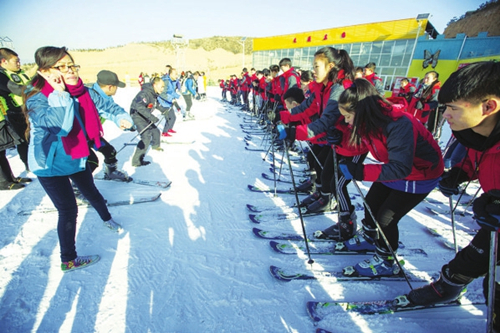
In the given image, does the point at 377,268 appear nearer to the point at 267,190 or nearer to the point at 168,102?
the point at 267,190

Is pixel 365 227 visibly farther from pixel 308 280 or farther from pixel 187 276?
pixel 187 276

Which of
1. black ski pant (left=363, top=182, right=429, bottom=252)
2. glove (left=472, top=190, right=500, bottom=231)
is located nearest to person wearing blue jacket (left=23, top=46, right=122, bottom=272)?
black ski pant (left=363, top=182, right=429, bottom=252)

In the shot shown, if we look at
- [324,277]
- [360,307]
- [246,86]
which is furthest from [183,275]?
[246,86]

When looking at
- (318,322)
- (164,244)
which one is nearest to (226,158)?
(164,244)

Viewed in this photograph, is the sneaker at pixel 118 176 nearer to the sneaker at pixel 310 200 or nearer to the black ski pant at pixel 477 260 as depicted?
the sneaker at pixel 310 200

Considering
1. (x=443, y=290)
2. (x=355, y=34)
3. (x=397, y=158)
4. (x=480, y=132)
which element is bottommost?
(x=443, y=290)

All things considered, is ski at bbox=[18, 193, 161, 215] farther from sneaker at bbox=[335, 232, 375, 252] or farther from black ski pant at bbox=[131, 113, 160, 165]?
sneaker at bbox=[335, 232, 375, 252]

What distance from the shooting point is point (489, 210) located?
4.31 feet

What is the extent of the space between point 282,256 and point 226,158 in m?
3.43

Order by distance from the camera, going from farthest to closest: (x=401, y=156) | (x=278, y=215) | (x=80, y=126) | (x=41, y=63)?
1. (x=278, y=215)
2. (x=80, y=126)
3. (x=41, y=63)
4. (x=401, y=156)

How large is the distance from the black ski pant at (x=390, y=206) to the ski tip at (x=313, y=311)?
89 cm

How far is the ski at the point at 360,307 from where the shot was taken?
6.40ft

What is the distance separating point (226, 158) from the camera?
5.67 meters

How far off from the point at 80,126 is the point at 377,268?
325 cm
